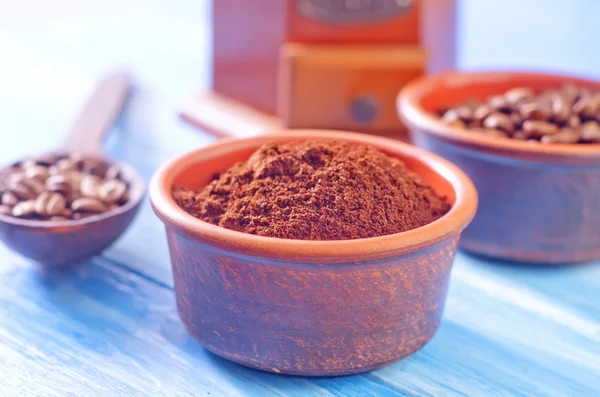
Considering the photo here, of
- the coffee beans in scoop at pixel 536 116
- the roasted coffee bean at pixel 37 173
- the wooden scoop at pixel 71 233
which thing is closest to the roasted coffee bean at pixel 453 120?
the coffee beans in scoop at pixel 536 116

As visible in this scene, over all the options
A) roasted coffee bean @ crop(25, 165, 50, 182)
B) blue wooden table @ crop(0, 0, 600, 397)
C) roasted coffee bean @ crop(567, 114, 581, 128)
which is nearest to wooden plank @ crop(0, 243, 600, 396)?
blue wooden table @ crop(0, 0, 600, 397)

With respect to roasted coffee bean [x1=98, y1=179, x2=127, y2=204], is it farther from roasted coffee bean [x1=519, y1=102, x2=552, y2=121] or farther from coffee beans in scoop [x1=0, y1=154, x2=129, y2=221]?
roasted coffee bean [x1=519, y1=102, x2=552, y2=121]

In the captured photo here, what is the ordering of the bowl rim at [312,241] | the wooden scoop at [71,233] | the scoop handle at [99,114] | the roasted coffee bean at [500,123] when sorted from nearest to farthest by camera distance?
1. the bowl rim at [312,241]
2. the wooden scoop at [71,233]
3. the roasted coffee bean at [500,123]
4. the scoop handle at [99,114]

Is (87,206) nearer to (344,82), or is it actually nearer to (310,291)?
(310,291)

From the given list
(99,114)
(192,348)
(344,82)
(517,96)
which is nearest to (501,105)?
(517,96)

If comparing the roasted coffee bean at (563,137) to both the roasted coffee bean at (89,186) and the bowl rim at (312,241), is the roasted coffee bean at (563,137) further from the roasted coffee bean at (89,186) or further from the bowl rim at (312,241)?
the roasted coffee bean at (89,186)
